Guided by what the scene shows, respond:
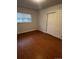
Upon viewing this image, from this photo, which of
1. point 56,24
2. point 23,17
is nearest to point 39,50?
point 56,24

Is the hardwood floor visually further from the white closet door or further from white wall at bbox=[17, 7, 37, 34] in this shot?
white wall at bbox=[17, 7, 37, 34]

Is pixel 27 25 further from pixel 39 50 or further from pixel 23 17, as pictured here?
pixel 39 50

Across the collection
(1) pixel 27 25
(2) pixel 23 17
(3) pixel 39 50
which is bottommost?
(3) pixel 39 50

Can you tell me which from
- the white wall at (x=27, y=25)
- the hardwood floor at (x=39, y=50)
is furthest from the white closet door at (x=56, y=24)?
the white wall at (x=27, y=25)

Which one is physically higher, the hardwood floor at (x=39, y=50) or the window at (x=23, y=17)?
the window at (x=23, y=17)

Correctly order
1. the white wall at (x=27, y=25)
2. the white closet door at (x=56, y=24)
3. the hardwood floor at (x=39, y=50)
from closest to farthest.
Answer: the hardwood floor at (x=39, y=50)
the white closet door at (x=56, y=24)
the white wall at (x=27, y=25)

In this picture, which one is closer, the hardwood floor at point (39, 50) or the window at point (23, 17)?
the hardwood floor at point (39, 50)

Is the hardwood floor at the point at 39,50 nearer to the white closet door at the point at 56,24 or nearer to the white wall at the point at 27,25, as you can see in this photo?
the white closet door at the point at 56,24

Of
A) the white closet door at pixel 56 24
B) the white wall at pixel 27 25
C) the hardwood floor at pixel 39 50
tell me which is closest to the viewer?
the hardwood floor at pixel 39 50

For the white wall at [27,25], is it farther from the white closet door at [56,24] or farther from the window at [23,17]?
the white closet door at [56,24]
